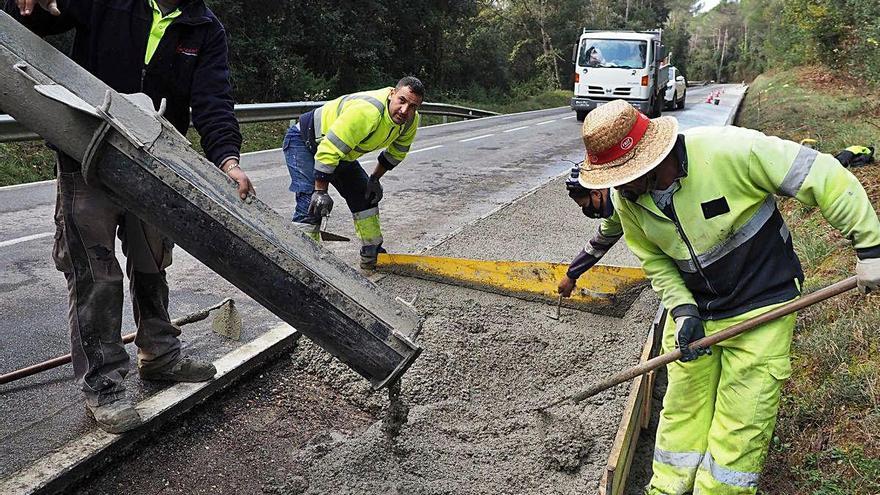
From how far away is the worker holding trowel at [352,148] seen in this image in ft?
15.6

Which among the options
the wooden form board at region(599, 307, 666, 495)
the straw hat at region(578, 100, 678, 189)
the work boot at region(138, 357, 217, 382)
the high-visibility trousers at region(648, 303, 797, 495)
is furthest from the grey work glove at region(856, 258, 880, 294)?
the work boot at region(138, 357, 217, 382)

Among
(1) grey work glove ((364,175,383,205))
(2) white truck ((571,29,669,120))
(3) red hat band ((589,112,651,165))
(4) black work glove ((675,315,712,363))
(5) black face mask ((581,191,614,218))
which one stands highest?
(3) red hat band ((589,112,651,165))

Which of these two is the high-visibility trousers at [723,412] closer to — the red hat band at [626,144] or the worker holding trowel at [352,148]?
the red hat band at [626,144]

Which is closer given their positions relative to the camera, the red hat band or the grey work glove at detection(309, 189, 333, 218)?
the red hat band

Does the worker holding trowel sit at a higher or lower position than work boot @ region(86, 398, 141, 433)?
higher

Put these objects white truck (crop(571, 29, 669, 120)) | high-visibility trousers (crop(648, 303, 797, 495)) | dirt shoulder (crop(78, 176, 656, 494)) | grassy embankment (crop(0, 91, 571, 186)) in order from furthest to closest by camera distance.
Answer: white truck (crop(571, 29, 669, 120)) → grassy embankment (crop(0, 91, 571, 186)) → dirt shoulder (crop(78, 176, 656, 494)) → high-visibility trousers (crop(648, 303, 797, 495))

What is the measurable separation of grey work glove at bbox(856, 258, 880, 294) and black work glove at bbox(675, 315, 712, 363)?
588mm

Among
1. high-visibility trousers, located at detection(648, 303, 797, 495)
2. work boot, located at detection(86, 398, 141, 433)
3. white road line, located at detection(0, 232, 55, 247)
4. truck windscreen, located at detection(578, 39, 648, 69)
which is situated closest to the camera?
high-visibility trousers, located at detection(648, 303, 797, 495)

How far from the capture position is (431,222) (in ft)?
24.0

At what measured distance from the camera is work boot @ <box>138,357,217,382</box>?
3471 millimetres

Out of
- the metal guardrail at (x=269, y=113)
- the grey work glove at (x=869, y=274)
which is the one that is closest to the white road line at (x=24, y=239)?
the metal guardrail at (x=269, y=113)

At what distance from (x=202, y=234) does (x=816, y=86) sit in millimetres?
24607

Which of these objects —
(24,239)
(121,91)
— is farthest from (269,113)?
(121,91)

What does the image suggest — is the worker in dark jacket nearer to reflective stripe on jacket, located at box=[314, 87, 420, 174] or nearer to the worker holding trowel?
the worker holding trowel
